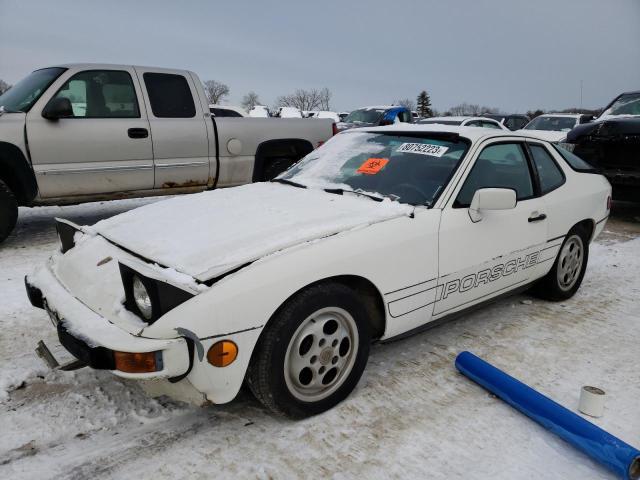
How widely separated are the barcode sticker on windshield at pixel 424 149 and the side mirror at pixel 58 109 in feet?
11.9

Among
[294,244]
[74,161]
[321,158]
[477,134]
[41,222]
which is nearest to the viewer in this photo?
[294,244]

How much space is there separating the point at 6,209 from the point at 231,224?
3.58m

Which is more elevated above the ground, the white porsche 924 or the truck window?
the truck window

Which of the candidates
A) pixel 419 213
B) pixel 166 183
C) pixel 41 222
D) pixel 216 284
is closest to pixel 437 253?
pixel 419 213

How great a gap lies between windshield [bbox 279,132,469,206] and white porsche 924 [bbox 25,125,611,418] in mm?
13

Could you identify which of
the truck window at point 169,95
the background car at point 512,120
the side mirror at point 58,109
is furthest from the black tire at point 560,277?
the background car at point 512,120

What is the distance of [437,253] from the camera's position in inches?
111

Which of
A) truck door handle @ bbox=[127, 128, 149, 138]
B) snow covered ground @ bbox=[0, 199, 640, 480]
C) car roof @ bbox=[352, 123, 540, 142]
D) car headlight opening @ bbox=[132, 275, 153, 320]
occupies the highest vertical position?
truck door handle @ bbox=[127, 128, 149, 138]

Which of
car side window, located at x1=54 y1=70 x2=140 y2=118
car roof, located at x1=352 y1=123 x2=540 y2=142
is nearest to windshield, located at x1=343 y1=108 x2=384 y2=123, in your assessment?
car side window, located at x1=54 y1=70 x2=140 y2=118

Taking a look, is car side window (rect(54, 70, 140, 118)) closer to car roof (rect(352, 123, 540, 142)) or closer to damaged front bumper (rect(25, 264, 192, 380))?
car roof (rect(352, 123, 540, 142))

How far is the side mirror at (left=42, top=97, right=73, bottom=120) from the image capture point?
5.05 meters

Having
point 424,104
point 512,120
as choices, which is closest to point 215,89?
point 424,104

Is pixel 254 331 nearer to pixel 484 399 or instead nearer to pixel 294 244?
pixel 294 244

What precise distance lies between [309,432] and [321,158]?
2112mm
